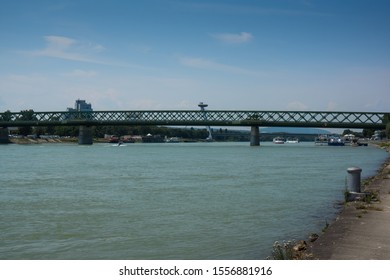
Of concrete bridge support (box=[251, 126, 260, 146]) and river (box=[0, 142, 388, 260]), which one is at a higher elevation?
concrete bridge support (box=[251, 126, 260, 146])

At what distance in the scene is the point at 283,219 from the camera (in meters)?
16.9

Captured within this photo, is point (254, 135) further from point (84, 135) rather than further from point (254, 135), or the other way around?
point (84, 135)

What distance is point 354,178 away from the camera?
57.1ft

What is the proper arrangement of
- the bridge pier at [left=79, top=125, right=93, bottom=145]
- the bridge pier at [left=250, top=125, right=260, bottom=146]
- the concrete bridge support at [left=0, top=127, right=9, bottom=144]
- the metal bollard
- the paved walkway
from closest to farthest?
the paved walkway < the metal bollard < the bridge pier at [left=79, top=125, right=93, bottom=145] < the bridge pier at [left=250, top=125, right=260, bottom=146] < the concrete bridge support at [left=0, top=127, right=9, bottom=144]

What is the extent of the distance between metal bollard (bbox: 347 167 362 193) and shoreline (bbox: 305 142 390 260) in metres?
1.34

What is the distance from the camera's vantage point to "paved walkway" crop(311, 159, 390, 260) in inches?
372

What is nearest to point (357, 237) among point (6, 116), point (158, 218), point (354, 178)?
point (354, 178)

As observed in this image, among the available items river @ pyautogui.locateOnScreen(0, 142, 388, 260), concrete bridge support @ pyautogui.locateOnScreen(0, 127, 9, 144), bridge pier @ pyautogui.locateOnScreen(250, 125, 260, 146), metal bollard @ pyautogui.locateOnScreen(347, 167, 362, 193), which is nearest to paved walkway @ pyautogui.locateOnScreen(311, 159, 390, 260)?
river @ pyautogui.locateOnScreen(0, 142, 388, 260)

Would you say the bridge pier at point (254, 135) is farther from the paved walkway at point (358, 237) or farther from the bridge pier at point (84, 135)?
the paved walkway at point (358, 237)

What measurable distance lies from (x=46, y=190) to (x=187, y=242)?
15.9m

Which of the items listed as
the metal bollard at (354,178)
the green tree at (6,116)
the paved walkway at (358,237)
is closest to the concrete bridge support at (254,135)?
the green tree at (6,116)

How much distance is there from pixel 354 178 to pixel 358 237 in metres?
6.69

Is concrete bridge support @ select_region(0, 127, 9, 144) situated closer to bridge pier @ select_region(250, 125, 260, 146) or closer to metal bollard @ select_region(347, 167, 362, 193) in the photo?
bridge pier @ select_region(250, 125, 260, 146)
